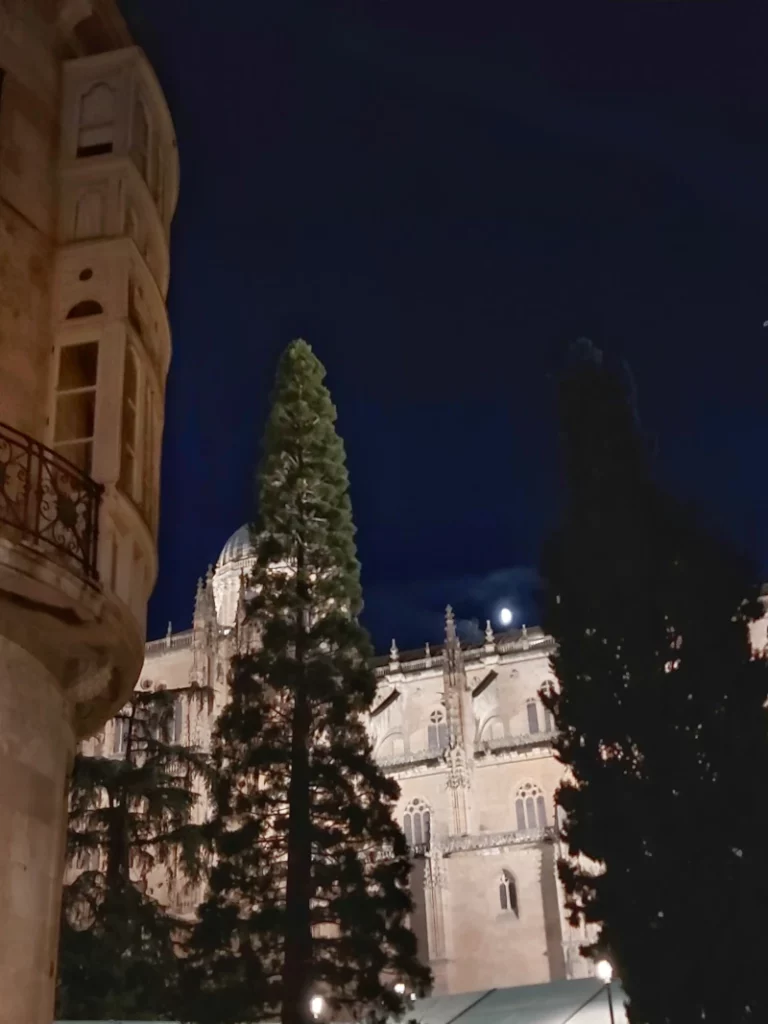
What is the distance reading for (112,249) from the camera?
8.93 m

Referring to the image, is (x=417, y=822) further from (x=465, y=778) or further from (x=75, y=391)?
(x=75, y=391)

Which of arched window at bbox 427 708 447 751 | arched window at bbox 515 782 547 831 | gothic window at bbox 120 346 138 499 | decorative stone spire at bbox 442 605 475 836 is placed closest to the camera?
gothic window at bbox 120 346 138 499

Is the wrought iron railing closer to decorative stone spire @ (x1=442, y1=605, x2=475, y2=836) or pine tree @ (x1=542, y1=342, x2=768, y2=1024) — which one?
pine tree @ (x1=542, y1=342, x2=768, y2=1024)

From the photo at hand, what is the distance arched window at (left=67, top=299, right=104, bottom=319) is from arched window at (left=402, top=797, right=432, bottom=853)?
1773 inches

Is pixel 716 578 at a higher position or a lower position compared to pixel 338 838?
higher

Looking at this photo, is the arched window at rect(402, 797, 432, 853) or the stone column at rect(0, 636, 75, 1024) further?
the arched window at rect(402, 797, 432, 853)

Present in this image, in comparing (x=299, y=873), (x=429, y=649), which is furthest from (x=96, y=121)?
(x=429, y=649)

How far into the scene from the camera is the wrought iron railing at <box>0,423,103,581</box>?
715 cm

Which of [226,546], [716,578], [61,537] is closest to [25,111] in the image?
[61,537]

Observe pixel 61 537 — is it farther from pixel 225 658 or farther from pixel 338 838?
pixel 225 658

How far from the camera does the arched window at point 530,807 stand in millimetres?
50906

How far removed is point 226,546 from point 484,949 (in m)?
29.7

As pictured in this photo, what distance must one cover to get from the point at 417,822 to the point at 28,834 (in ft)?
153

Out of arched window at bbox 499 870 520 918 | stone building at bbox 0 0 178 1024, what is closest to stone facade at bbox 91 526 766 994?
arched window at bbox 499 870 520 918
